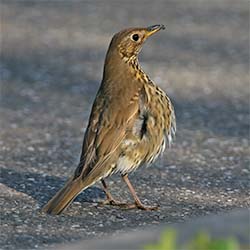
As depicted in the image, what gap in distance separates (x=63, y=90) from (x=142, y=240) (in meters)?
7.40

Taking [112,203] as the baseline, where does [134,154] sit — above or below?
above

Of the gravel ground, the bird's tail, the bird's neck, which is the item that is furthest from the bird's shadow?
the bird's neck

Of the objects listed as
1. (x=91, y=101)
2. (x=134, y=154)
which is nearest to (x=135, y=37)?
(x=134, y=154)

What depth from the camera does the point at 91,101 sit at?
12039 mm

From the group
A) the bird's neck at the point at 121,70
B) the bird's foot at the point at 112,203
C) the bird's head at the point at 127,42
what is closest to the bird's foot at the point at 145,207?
the bird's foot at the point at 112,203

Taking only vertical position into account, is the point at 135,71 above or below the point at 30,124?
above

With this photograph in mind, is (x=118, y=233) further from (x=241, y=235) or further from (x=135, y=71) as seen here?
(x=241, y=235)

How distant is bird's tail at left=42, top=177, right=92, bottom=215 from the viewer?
7.76 metres

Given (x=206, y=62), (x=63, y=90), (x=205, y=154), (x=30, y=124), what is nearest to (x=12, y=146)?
(x=30, y=124)

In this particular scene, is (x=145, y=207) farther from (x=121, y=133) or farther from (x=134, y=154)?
(x=121, y=133)

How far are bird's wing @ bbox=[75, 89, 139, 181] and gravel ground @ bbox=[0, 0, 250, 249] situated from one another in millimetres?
366

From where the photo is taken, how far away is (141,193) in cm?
862

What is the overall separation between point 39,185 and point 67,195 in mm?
1042

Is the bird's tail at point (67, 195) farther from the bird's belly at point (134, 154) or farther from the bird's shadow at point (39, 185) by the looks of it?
the bird's shadow at point (39, 185)
